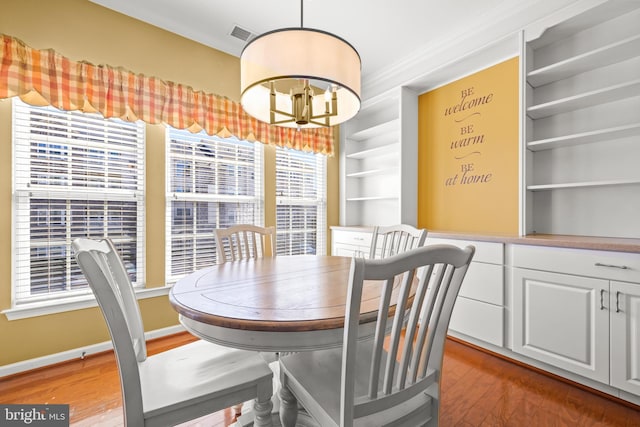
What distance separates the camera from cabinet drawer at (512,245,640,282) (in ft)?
5.17

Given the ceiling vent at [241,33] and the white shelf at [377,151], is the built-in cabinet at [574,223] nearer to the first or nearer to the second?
the white shelf at [377,151]

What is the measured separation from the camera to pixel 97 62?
7.26 ft

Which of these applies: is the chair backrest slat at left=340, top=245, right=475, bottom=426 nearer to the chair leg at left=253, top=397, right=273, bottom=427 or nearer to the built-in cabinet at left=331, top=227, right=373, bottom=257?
the chair leg at left=253, top=397, right=273, bottom=427

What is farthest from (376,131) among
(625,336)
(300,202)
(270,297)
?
(270,297)

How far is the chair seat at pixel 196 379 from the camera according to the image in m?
0.95

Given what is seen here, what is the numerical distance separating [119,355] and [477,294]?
235 centimetres

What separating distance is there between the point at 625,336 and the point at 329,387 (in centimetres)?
178

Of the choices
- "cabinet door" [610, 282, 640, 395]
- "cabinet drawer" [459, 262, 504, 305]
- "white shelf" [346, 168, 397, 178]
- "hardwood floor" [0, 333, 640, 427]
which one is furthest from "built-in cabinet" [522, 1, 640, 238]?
"white shelf" [346, 168, 397, 178]

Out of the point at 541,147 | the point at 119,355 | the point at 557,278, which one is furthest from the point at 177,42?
the point at 557,278

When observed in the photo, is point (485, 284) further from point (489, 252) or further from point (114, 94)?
point (114, 94)

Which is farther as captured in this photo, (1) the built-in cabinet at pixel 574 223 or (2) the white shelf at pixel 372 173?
(2) the white shelf at pixel 372 173

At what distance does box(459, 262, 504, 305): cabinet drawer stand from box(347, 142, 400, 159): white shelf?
1597 millimetres

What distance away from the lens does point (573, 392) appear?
1.77 m

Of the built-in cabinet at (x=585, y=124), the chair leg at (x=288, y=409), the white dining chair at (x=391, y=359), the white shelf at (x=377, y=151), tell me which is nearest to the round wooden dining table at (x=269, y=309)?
the white dining chair at (x=391, y=359)
